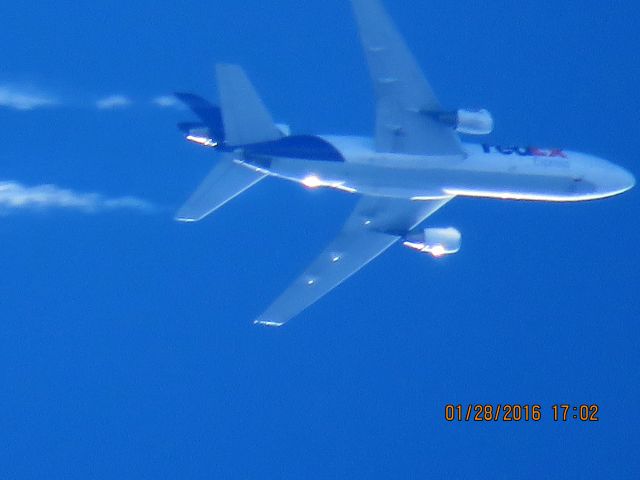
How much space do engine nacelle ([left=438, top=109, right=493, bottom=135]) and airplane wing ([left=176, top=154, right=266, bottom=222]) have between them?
5.22 meters

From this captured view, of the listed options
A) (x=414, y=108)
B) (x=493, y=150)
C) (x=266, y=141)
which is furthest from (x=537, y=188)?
(x=266, y=141)

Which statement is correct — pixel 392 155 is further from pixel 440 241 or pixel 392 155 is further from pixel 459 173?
pixel 440 241

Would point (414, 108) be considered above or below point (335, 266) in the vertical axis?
above

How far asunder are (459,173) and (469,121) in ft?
4.88

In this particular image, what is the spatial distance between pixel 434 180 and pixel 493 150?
6.41 feet

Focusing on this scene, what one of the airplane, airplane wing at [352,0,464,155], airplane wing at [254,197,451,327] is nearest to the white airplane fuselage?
the airplane

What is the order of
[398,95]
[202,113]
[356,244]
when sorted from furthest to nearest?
[356,244]
[202,113]
[398,95]

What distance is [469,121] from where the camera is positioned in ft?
114

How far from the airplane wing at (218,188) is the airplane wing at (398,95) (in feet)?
12.2

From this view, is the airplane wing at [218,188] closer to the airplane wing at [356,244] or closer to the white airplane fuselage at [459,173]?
the white airplane fuselage at [459,173]

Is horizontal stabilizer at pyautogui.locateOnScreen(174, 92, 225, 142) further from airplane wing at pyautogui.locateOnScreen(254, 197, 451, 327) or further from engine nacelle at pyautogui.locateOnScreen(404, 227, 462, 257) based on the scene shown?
engine nacelle at pyautogui.locateOnScreen(404, 227, 462, 257)

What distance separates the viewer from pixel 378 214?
38062 millimetres

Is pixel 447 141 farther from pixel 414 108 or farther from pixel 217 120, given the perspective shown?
pixel 217 120

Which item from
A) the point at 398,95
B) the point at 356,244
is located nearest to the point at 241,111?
the point at 398,95
